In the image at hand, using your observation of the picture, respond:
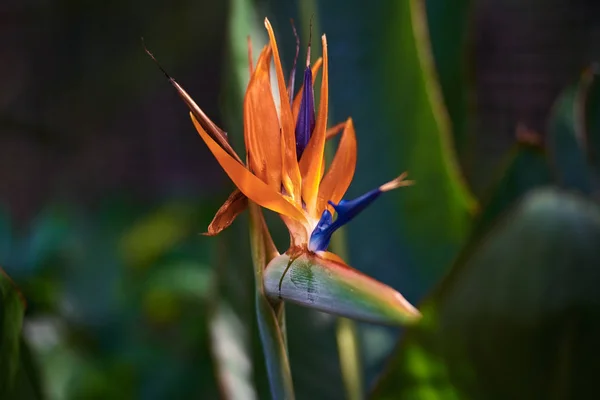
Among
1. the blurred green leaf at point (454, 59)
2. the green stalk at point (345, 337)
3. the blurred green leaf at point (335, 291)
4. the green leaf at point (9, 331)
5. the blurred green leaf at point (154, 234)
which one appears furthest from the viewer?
the blurred green leaf at point (154, 234)

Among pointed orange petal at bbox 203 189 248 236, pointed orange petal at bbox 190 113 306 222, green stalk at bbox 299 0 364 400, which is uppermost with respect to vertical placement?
pointed orange petal at bbox 190 113 306 222

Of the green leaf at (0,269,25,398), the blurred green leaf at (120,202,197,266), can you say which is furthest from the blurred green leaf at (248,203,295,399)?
the blurred green leaf at (120,202,197,266)

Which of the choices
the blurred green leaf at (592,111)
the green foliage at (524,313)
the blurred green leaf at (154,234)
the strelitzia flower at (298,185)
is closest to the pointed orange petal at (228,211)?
the strelitzia flower at (298,185)

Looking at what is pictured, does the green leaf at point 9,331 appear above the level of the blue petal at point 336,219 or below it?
below

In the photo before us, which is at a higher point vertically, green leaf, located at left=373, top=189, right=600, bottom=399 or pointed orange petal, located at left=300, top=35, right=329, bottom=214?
pointed orange petal, located at left=300, top=35, right=329, bottom=214

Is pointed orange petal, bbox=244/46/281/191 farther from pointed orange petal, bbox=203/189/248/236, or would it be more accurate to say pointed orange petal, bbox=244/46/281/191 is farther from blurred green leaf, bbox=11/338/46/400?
blurred green leaf, bbox=11/338/46/400

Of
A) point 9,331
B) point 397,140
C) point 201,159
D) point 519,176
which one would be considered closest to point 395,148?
point 397,140

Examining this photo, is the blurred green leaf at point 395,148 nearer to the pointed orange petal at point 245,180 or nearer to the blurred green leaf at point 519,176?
the blurred green leaf at point 519,176

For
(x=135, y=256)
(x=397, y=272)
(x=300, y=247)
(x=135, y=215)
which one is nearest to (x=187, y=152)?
(x=135, y=215)
